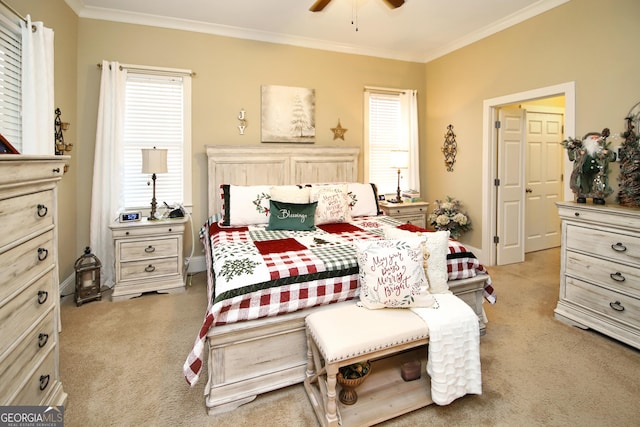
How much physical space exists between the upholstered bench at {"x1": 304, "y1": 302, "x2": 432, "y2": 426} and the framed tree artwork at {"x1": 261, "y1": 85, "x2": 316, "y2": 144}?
278cm

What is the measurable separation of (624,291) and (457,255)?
1199mm

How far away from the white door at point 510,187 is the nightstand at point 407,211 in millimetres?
931

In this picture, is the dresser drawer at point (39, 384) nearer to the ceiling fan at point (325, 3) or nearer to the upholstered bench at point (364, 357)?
the upholstered bench at point (364, 357)

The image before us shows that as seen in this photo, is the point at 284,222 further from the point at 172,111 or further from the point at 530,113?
the point at 530,113

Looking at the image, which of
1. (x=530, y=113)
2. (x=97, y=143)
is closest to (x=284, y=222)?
(x=97, y=143)

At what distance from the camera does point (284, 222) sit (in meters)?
3.02

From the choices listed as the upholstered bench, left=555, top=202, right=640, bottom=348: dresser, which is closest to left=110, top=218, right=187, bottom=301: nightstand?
the upholstered bench

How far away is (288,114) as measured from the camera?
422cm

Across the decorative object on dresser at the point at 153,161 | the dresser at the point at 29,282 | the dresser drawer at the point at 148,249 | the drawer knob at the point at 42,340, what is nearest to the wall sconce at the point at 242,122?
the decorative object on dresser at the point at 153,161

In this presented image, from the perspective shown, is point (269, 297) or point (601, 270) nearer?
point (269, 297)

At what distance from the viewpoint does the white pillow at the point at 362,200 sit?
3656 millimetres

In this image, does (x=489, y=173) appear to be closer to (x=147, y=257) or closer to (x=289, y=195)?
(x=289, y=195)

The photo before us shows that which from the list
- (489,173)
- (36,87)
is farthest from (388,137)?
(36,87)

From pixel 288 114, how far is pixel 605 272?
350 cm
